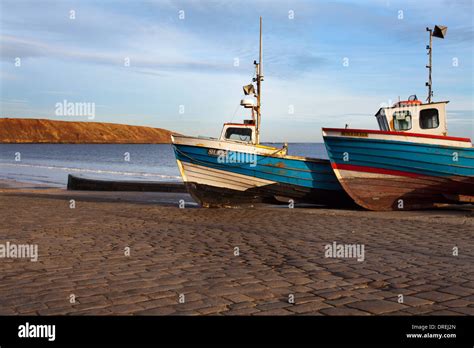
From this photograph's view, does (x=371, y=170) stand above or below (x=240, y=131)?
below

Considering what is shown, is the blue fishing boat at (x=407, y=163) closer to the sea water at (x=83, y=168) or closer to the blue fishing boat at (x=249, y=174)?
the blue fishing boat at (x=249, y=174)

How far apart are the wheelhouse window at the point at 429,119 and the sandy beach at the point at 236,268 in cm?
532

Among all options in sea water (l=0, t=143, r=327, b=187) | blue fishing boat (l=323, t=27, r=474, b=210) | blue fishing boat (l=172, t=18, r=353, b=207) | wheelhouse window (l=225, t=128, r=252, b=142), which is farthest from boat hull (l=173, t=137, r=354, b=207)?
sea water (l=0, t=143, r=327, b=187)

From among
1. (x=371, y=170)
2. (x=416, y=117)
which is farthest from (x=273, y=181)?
(x=416, y=117)

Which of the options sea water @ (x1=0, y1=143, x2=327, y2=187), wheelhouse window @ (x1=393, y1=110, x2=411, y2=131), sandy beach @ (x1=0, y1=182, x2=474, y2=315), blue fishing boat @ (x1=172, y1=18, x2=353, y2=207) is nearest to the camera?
sandy beach @ (x1=0, y1=182, x2=474, y2=315)

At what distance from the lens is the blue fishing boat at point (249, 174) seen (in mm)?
16969

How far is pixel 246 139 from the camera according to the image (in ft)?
60.0

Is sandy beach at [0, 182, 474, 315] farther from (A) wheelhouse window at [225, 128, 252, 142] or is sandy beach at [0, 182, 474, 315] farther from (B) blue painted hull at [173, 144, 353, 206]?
(A) wheelhouse window at [225, 128, 252, 142]

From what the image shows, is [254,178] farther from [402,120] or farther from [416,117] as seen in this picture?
[416,117]

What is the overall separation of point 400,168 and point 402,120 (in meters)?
2.38

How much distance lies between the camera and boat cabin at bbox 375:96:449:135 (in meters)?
17.3

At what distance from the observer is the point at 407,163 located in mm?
15930

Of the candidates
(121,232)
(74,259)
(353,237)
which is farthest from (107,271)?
(353,237)

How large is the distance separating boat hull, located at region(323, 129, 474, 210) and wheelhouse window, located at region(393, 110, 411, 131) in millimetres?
1863
